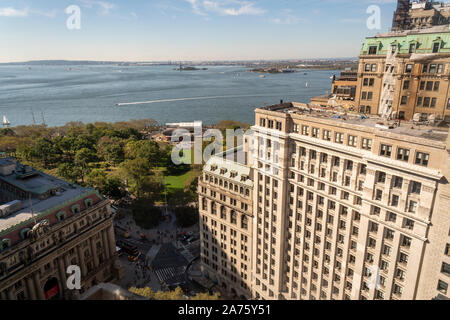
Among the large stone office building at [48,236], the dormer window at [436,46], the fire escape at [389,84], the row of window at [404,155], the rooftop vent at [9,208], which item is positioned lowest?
the large stone office building at [48,236]

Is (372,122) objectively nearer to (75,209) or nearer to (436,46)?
(436,46)

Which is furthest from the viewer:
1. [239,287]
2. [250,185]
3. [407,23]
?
[407,23]

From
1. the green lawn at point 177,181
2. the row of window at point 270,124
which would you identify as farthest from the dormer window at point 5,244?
the green lawn at point 177,181

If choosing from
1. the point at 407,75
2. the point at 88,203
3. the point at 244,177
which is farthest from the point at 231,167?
the point at 407,75

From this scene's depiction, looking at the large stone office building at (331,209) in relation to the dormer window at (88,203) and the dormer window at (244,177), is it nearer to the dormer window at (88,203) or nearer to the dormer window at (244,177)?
the dormer window at (244,177)

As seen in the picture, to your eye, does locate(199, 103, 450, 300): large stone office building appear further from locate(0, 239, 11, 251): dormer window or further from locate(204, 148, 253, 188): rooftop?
locate(0, 239, 11, 251): dormer window
